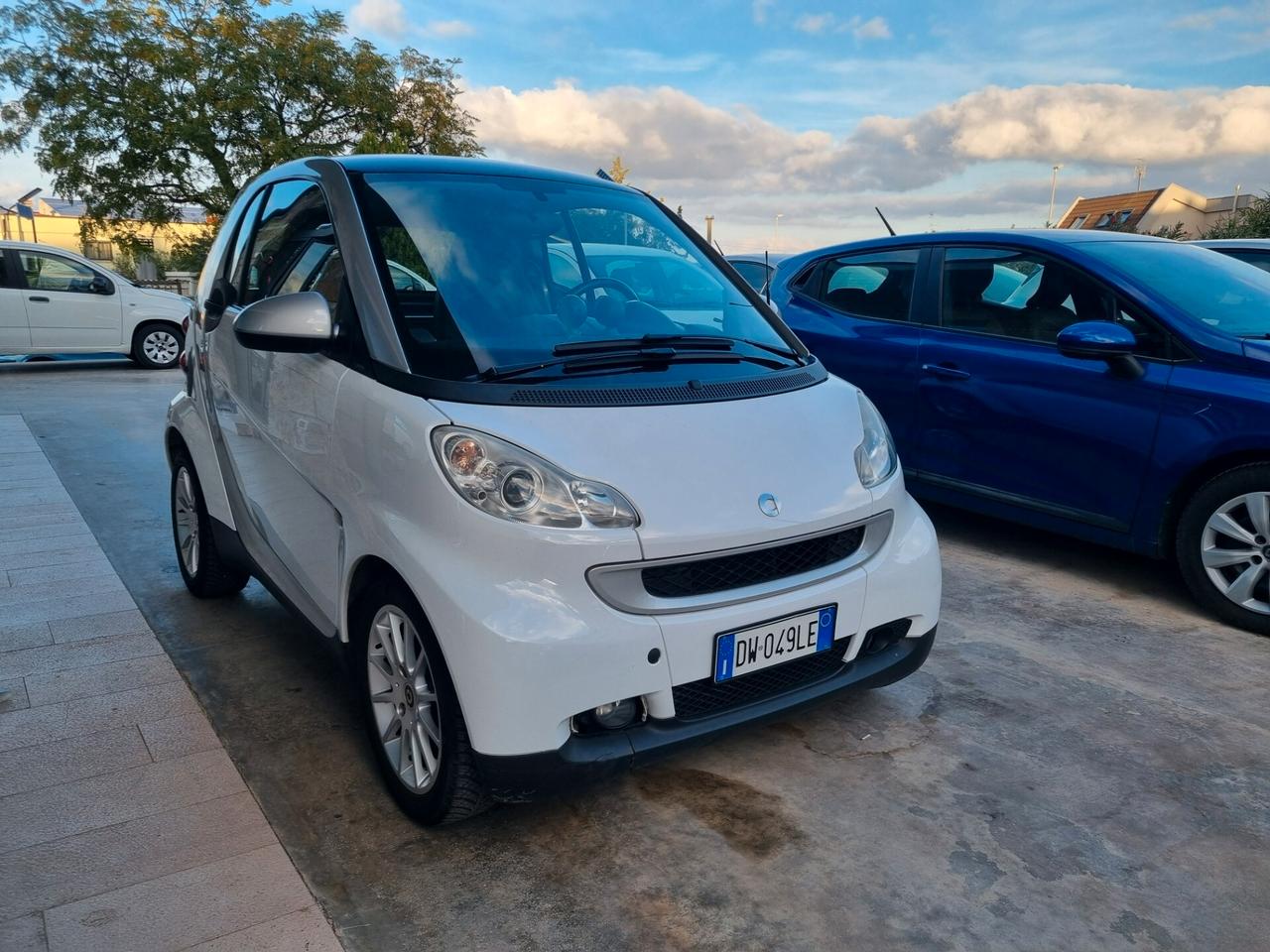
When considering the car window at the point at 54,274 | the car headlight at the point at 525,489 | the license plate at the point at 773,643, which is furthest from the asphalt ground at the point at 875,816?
the car window at the point at 54,274

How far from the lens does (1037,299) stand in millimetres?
4602

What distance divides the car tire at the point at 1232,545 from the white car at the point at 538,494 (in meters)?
1.70

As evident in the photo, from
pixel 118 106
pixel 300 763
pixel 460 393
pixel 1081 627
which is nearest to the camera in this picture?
pixel 460 393

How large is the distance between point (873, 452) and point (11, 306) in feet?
41.2

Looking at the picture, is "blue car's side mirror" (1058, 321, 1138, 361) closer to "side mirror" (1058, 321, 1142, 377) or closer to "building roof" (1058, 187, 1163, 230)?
"side mirror" (1058, 321, 1142, 377)

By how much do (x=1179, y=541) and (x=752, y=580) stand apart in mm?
2506

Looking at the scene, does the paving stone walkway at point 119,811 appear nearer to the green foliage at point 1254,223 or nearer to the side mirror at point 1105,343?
the side mirror at point 1105,343

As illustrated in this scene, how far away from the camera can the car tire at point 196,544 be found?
4023mm

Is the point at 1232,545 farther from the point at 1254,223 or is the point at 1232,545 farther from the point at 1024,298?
the point at 1254,223

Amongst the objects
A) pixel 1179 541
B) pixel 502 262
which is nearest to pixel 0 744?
pixel 502 262

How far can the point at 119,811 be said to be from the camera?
2586 mm

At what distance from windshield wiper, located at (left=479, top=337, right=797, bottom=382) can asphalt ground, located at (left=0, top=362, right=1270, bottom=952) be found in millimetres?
1029

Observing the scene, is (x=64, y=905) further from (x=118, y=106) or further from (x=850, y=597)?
(x=118, y=106)

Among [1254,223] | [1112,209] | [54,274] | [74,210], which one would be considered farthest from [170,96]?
[1112,209]
